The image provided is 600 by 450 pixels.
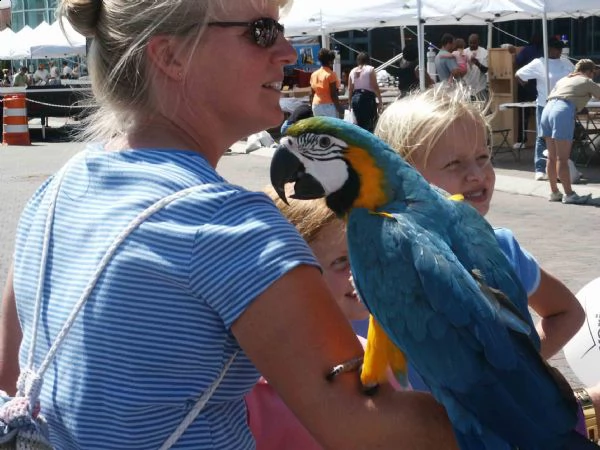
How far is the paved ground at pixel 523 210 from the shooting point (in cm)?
769

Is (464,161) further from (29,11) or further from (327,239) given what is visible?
(29,11)

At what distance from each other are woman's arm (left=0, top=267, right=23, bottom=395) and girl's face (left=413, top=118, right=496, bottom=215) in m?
1.38

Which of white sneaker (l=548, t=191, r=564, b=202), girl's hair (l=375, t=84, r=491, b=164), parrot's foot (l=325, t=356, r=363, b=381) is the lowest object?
white sneaker (l=548, t=191, r=564, b=202)

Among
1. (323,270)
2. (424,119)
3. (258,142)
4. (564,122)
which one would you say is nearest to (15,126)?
(258,142)

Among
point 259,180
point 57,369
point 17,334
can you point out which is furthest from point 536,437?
point 259,180

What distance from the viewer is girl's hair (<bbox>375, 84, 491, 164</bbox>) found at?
2818mm

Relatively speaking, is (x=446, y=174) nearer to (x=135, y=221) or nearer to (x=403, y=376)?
(x=403, y=376)

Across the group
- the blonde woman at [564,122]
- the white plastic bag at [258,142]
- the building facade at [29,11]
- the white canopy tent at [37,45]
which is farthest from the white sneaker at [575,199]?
the building facade at [29,11]

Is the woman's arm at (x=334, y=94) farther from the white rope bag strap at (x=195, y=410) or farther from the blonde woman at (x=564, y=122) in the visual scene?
the white rope bag strap at (x=195, y=410)

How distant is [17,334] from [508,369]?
1.00 meters

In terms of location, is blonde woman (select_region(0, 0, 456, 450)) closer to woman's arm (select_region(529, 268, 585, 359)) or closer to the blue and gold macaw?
the blue and gold macaw

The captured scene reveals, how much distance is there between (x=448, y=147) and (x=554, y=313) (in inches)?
23.2

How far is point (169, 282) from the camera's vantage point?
56.9 inches

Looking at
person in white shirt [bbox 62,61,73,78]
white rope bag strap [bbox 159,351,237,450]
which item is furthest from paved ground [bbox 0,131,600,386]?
person in white shirt [bbox 62,61,73,78]
